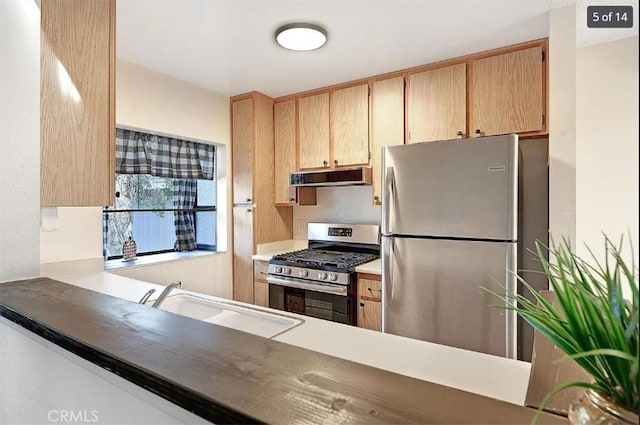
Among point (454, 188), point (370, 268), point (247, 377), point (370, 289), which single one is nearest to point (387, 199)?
point (454, 188)

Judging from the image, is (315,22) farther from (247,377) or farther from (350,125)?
(247,377)

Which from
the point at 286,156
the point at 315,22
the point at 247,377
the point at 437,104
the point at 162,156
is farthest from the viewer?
the point at 286,156

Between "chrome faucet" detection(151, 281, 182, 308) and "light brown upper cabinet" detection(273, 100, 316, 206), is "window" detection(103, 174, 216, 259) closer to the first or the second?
"light brown upper cabinet" detection(273, 100, 316, 206)

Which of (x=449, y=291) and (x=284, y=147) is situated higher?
(x=284, y=147)

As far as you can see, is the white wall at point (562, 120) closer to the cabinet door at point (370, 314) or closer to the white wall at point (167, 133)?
the cabinet door at point (370, 314)

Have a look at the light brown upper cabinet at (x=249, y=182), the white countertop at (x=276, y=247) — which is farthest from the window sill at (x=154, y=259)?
the white countertop at (x=276, y=247)

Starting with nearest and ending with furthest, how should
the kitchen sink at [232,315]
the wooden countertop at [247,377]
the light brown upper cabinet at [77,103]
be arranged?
the wooden countertop at [247,377] < the kitchen sink at [232,315] < the light brown upper cabinet at [77,103]

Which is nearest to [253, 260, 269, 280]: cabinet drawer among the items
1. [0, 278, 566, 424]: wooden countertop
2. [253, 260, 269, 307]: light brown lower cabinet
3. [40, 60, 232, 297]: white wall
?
[253, 260, 269, 307]: light brown lower cabinet

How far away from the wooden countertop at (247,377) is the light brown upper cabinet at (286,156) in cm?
240

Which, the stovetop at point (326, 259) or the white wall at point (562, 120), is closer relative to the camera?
the white wall at point (562, 120)

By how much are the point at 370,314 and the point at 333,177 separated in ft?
3.84

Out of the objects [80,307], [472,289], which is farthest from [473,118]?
[80,307]

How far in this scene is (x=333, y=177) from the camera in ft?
9.57

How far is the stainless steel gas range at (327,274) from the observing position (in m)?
2.49
